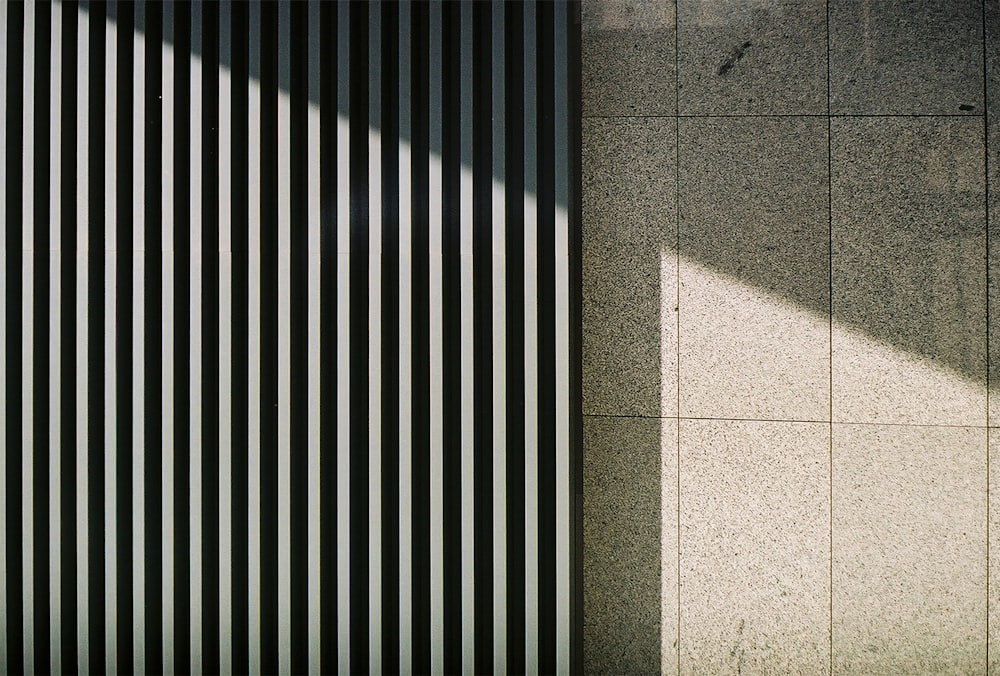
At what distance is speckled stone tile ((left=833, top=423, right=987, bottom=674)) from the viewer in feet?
7.34

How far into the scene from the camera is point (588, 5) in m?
2.34

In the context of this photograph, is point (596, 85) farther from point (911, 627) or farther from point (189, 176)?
point (911, 627)

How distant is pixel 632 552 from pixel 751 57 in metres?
1.99

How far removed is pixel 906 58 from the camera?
2271mm

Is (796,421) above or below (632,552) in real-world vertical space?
above

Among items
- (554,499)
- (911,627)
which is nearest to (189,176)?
(554,499)

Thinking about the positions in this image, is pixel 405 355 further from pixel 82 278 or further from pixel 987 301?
pixel 987 301

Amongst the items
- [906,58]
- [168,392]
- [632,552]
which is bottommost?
[632,552]

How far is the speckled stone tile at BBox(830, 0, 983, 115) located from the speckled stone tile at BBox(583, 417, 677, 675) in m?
1.48

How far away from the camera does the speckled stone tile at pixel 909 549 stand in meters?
2.24

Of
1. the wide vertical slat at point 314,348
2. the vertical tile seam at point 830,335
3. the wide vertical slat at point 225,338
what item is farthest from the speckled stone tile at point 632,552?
the wide vertical slat at point 225,338

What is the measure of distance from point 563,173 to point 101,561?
7.33ft

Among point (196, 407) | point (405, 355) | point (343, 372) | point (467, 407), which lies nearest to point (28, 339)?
point (196, 407)

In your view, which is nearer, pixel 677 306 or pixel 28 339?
pixel 28 339
